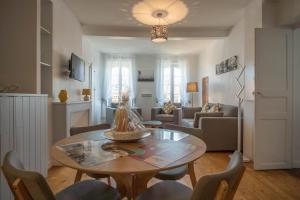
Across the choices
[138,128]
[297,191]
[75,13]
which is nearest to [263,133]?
[297,191]

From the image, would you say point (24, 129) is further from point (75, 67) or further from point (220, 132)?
point (220, 132)

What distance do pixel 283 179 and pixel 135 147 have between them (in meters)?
2.28

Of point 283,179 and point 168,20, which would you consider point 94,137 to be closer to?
point 283,179

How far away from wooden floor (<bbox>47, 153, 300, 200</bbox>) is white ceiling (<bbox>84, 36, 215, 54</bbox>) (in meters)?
3.70

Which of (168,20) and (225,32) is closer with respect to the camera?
(168,20)

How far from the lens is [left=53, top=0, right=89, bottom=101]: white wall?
306 centimetres

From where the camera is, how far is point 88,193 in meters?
1.24

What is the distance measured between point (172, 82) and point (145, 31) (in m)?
3.31

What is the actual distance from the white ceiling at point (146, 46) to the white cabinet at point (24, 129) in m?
3.66

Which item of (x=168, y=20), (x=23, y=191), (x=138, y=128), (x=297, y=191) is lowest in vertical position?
(x=297, y=191)

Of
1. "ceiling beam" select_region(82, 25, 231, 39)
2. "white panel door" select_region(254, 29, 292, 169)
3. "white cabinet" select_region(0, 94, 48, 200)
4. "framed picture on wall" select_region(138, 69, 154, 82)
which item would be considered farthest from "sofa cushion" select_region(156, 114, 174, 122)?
"white cabinet" select_region(0, 94, 48, 200)

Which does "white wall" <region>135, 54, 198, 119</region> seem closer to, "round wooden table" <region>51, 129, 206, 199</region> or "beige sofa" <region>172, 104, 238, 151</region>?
"beige sofa" <region>172, 104, 238, 151</region>

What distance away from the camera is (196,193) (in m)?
0.79

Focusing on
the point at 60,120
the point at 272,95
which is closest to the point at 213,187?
the point at 272,95
